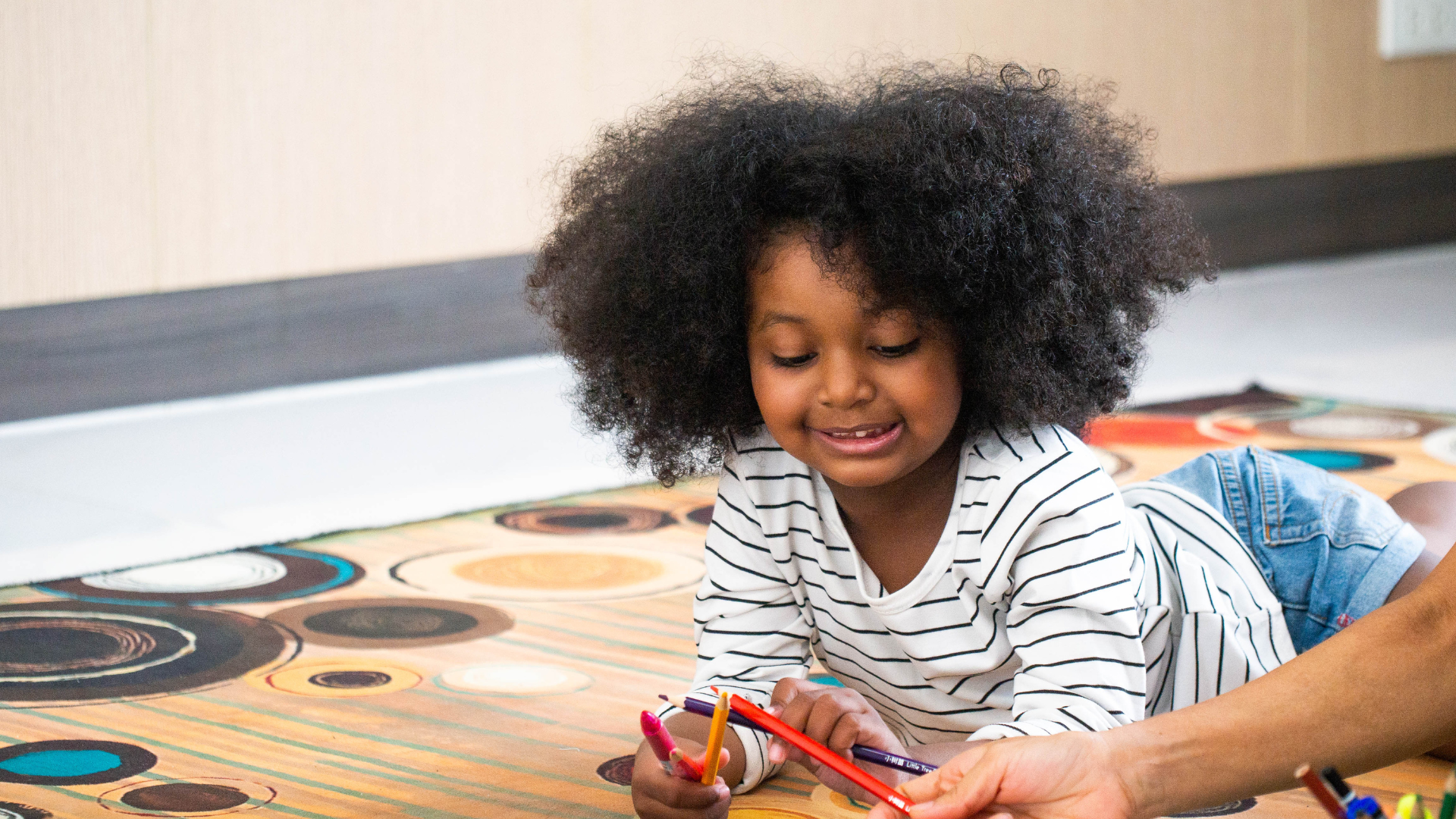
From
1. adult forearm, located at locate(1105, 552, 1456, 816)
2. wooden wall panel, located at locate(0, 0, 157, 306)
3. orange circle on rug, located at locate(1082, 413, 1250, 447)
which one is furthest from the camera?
wooden wall panel, located at locate(0, 0, 157, 306)

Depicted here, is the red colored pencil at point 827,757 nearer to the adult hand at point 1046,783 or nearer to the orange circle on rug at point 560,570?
the adult hand at point 1046,783

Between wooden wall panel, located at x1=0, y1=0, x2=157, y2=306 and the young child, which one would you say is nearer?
the young child

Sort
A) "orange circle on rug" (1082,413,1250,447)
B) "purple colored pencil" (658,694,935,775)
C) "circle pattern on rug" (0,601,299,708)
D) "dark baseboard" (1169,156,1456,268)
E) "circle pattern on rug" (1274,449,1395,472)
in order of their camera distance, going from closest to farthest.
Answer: "purple colored pencil" (658,694,935,775)
"circle pattern on rug" (0,601,299,708)
"circle pattern on rug" (1274,449,1395,472)
"orange circle on rug" (1082,413,1250,447)
"dark baseboard" (1169,156,1456,268)

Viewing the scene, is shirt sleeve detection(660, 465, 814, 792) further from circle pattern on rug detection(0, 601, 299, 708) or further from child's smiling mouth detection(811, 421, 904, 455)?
circle pattern on rug detection(0, 601, 299, 708)

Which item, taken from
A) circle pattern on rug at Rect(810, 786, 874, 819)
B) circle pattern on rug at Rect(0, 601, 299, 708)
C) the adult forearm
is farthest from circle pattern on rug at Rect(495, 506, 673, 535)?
the adult forearm

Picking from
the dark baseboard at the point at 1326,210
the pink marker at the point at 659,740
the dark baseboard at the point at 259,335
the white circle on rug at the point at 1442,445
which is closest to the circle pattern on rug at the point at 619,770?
the pink marker at the point at 659,740

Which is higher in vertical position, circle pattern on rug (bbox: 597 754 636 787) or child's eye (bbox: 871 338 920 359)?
child's eye (bbox: 871 338 920 359)

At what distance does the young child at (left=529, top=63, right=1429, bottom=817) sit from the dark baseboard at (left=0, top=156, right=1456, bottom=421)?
1.31 meters

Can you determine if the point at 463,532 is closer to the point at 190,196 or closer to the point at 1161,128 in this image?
the point at 190,196

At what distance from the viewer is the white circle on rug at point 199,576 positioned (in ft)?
4.61

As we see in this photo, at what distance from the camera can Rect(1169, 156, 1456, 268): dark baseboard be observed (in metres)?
3.40

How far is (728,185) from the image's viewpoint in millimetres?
898

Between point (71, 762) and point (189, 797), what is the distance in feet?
0.33

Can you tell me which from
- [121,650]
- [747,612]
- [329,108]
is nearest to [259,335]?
[329,108]
